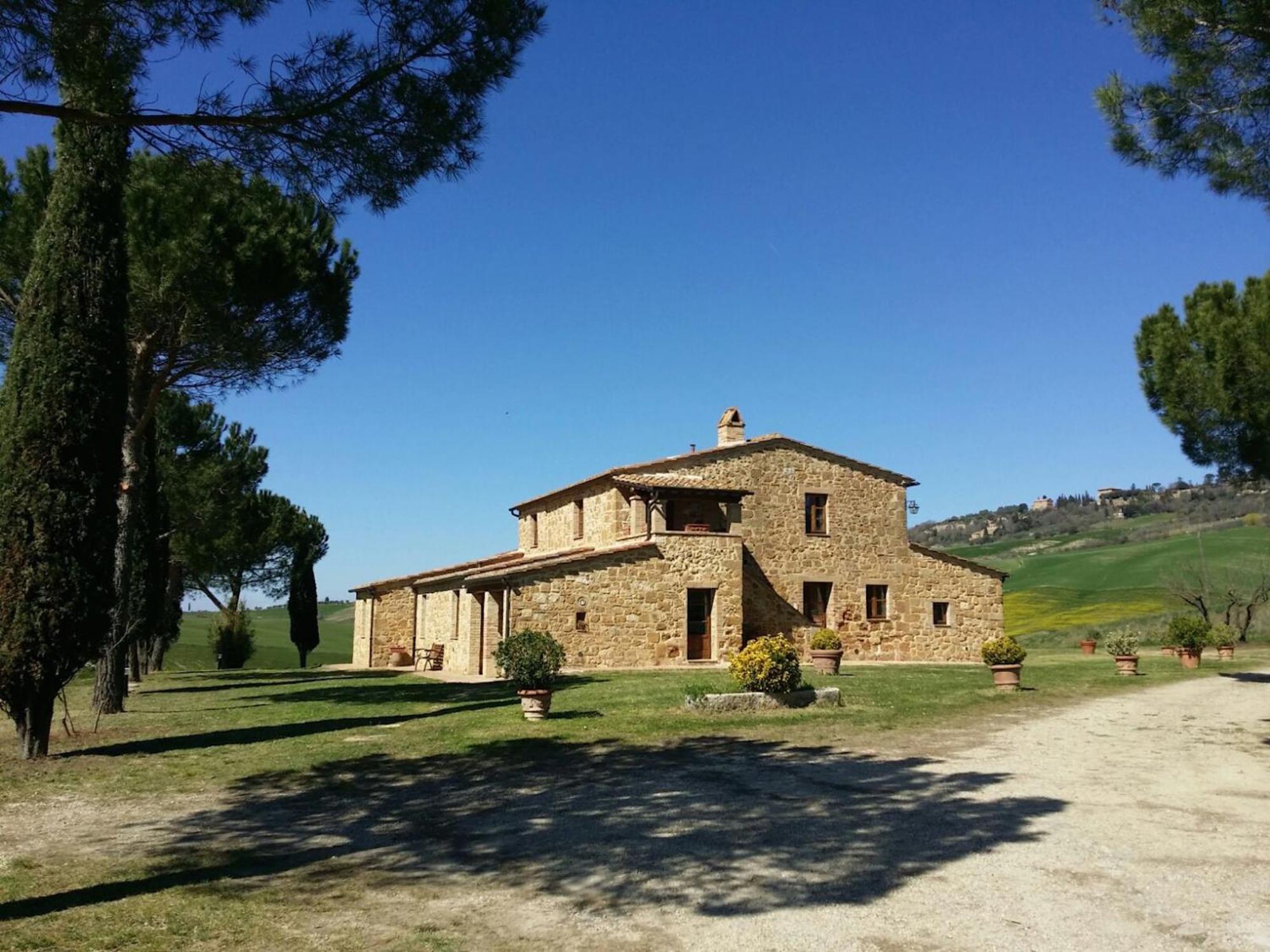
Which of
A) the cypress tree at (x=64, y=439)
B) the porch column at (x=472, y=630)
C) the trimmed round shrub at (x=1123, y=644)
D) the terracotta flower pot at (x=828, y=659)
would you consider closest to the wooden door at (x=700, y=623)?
the terracotta flower pot at (x=828, y=659)

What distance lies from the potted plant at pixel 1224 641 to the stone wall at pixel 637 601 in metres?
12.9

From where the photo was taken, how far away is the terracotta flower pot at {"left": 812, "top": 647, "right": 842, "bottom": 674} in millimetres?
20891

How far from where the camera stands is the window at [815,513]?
89.7 ft

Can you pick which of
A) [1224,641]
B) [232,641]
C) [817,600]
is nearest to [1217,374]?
[1224,641]

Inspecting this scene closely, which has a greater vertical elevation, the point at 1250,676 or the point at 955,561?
the point at 955,561

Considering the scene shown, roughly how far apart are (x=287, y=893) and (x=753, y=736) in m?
6.90

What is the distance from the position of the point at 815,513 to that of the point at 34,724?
834 inches

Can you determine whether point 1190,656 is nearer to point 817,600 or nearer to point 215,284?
point 817,600

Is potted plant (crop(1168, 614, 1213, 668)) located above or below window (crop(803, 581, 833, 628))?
below

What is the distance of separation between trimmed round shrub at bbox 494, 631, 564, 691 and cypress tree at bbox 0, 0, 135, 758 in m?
5.24

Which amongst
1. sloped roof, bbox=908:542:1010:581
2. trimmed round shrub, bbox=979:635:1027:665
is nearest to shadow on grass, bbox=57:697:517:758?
trimmed round shrub, bbox=979:635:1027:665

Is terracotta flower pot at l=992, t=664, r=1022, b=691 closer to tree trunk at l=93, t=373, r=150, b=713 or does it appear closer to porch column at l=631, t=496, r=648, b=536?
porch column at l=631, t=496, r=648, b=536

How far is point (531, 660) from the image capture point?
1275cm

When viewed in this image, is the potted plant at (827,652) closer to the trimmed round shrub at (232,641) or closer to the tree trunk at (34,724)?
the tree trunk at (34,724)
